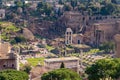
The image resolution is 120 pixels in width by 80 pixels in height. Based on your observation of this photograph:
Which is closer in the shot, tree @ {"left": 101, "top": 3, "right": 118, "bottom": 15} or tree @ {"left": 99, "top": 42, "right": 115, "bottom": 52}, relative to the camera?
tree @ {"left": 99, "top": 42, "right": 115, "bottom": 52}

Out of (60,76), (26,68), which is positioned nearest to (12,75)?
(60,76)

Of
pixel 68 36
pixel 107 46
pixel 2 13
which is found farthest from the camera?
pixel 2 13

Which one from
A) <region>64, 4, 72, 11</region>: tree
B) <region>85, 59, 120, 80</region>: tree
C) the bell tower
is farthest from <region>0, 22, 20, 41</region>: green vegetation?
<region>85, 59, 120, 80</region>: tree

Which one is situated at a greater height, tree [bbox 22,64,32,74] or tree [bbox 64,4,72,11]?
tree [bbox 22,64,32,74]

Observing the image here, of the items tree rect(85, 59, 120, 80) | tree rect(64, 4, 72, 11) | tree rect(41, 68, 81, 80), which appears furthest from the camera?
tree rect(64, 4, 72, 11)

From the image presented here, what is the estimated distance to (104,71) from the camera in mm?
35531

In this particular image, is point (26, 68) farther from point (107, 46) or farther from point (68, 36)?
point (68, 36)

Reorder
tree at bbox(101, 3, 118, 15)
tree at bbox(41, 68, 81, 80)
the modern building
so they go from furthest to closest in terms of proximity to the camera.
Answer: the modern building < tree at bbox(101, 3, 118, 15) < tree at bbox(41, 68, 81, 80)

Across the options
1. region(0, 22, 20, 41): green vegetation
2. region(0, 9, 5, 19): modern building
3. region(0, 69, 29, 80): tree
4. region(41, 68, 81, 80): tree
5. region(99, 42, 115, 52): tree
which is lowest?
region(99, 42, 115, 52): tree

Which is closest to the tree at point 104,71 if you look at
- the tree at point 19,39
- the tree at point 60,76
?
the tree at point 60,76

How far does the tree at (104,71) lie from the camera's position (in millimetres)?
35219

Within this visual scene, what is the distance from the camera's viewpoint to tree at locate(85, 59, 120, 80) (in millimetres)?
35219

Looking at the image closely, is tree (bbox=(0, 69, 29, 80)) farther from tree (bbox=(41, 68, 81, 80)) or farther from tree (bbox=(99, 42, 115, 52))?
tree (bbox=(99, 42, 115, 52))

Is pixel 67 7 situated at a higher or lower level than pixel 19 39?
higher
